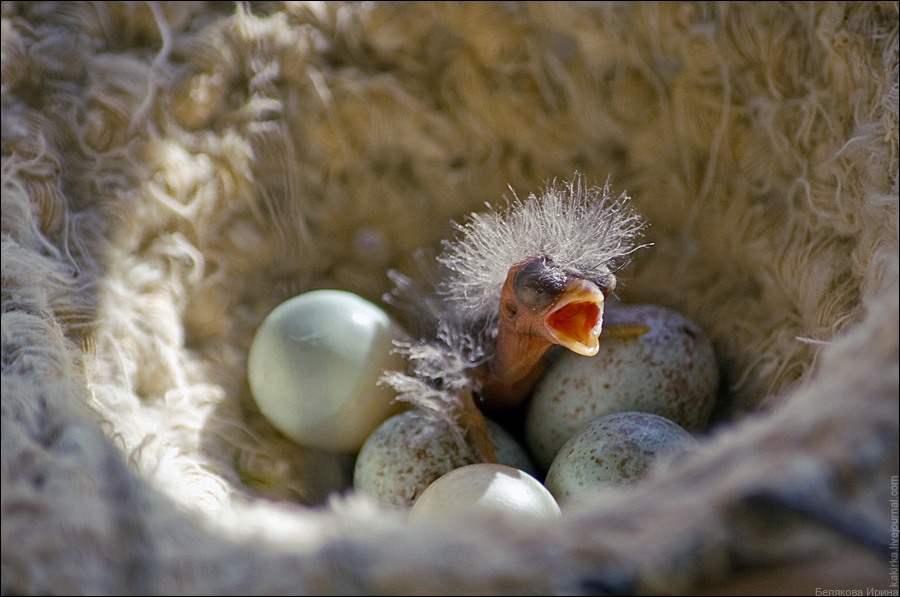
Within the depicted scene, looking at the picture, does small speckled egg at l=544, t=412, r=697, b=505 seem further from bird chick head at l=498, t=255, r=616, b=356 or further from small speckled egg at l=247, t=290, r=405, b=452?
small speckled egg at l=247, t=290, r=405, b=452

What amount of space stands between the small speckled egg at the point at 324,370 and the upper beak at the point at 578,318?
0.19 m

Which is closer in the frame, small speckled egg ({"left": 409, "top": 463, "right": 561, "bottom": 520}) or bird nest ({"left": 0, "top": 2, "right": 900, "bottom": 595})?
bird nest ({"left": 0, "top": 2, "right": 900, "bottom": 595})

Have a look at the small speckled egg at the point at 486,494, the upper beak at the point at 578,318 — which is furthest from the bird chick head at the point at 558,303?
the small speckled egg at the point at 486,494

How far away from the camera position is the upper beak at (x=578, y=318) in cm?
74

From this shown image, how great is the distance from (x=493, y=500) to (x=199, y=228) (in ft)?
1.58

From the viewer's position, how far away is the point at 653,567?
0.43 metres

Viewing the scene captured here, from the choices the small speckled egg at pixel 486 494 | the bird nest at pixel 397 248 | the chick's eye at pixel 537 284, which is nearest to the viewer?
the bird nest at pixel 397 248

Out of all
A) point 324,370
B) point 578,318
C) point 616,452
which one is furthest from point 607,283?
→ point 324,370

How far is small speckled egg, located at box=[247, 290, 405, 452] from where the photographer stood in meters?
0.83

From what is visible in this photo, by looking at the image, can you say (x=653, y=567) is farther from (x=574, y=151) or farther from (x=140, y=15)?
(x=140, y=15)

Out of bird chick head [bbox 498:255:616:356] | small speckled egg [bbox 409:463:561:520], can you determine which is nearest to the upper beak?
bird chick head [bbox 498:255:616:356]

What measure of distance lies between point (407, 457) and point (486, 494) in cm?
13

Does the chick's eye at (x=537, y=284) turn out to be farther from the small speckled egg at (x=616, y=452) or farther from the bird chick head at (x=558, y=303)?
the small speckled egg at (x=616, y=452)

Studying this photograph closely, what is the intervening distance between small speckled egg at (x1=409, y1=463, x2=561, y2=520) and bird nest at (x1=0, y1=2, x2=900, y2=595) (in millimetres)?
84
